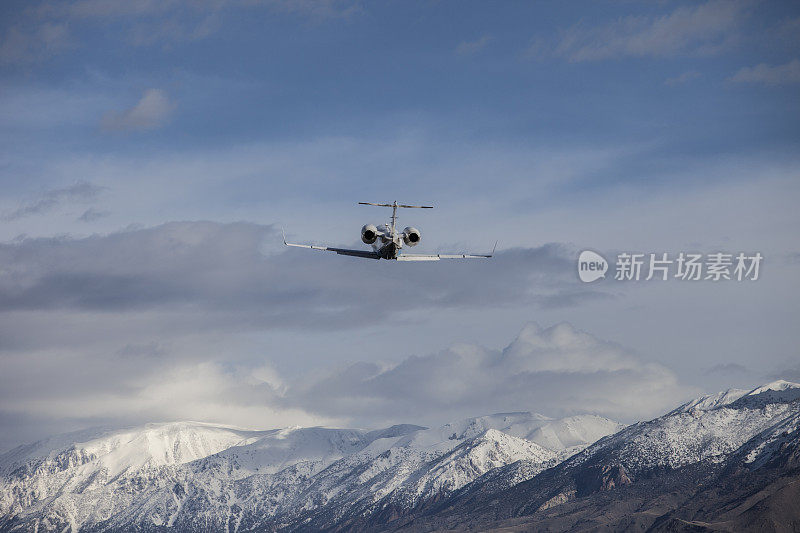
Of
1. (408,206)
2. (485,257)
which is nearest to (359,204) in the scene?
(408,206)

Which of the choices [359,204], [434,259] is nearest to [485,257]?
[434,259]

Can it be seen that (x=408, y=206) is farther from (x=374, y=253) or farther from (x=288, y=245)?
Result: (x=288, y=245)

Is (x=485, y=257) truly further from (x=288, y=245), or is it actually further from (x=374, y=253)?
(x=288, y=245)

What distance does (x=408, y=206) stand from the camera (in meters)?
157

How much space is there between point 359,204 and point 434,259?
42.7 ft

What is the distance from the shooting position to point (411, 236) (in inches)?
6280

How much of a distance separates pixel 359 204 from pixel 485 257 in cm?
1903

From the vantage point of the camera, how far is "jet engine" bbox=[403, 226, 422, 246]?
159 m

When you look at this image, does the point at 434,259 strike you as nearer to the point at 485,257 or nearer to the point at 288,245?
the point at 485,257

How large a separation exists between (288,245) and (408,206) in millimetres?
18116

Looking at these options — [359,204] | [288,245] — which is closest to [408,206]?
[359,204]

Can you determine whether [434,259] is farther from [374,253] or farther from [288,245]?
[288,245]

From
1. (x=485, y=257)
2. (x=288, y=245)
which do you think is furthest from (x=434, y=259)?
(x=288, y=245)

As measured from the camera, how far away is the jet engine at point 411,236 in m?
159
